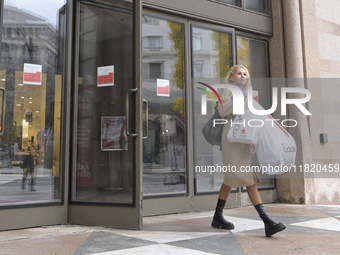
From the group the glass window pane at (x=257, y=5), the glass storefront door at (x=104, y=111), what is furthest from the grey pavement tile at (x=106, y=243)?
the glass window pane at (x=257, y=5)

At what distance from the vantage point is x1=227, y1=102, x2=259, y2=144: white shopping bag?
3.83 metres

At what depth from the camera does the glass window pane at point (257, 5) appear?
6.89 metres

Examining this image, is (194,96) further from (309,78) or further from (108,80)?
(309,78)

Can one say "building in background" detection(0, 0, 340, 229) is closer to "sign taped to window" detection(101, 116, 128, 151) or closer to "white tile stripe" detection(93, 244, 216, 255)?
"sign taped to window" detection(101, 116, 128, 151)

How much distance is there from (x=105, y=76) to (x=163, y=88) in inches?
→ 44.7

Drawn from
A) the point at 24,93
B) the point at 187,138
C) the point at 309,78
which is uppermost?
the point at 309,78

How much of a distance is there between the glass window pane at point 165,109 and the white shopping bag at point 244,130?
1.88 m

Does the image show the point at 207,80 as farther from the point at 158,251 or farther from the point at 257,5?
the point at 158,251

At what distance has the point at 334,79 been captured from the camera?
730 cm

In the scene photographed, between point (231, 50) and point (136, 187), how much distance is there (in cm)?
343

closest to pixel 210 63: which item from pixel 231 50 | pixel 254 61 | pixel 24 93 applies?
pixel 231 50

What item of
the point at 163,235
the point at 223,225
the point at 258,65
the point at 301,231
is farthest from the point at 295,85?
the point at 163,235

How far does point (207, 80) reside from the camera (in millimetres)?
6273

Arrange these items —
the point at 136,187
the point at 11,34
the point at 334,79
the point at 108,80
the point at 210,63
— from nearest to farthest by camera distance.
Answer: the point at 136,187, the point at 11,34, the point at 108,80, the point at 210,63, the point at 334,79
